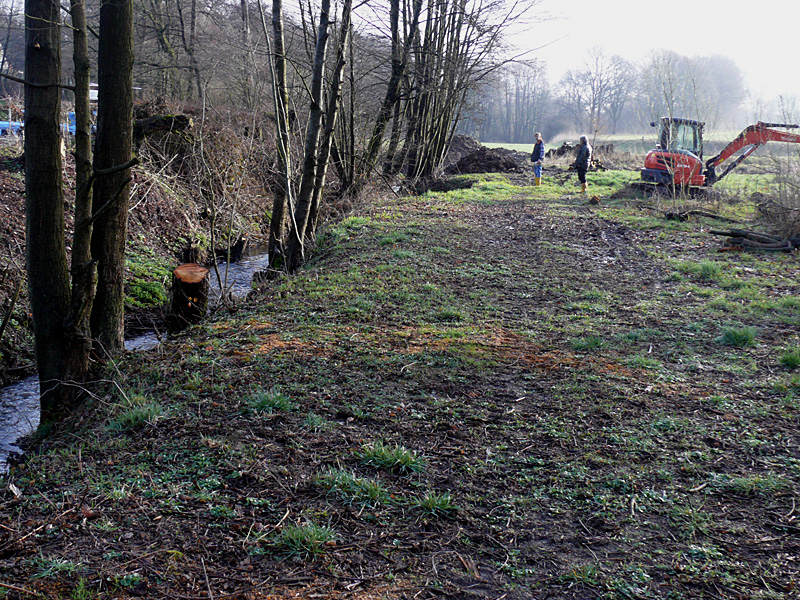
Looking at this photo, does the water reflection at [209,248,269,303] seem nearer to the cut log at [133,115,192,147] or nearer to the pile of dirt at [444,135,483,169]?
the cut log at [133,115,192,147]

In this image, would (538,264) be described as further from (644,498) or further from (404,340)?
(644,498)

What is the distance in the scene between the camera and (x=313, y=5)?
10.9 meters

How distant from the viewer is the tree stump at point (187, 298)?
24.6 feet

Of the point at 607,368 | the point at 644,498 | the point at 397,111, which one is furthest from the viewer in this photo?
the point at 397,111

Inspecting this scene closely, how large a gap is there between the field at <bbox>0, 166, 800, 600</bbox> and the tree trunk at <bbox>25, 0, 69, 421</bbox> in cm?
55

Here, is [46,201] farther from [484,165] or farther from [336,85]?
[484,165]

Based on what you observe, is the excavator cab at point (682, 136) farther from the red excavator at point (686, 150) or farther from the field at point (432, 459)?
the field at point (432, 459)

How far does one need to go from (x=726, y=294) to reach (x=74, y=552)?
7.69 m

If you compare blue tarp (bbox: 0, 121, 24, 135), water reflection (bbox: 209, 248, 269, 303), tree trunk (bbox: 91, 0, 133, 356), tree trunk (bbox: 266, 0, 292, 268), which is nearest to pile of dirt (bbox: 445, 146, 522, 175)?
water reflection (bbox: 209, 248, 269, 303)

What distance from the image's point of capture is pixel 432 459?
3.64 meters

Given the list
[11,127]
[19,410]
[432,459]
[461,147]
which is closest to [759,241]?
[432,459]

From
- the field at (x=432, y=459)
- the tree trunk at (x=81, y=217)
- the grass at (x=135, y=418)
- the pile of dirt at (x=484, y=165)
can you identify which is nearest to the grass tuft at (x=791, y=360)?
the field at (x=432, y=459)

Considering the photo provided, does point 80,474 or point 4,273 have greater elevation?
point 4,273

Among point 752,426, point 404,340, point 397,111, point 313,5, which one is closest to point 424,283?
point 404,340
